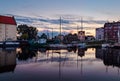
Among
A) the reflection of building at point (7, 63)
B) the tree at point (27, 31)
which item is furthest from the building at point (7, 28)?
the reflection of building at point (7, 63)

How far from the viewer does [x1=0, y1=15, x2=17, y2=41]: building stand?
122 m

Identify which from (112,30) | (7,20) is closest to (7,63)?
(7,20)

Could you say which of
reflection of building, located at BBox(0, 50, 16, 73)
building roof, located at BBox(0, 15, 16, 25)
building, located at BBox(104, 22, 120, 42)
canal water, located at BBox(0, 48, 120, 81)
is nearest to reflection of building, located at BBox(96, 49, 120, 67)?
canal water, located at BBox(0, 48, 120, 81)

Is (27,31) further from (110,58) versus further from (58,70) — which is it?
(58,70)

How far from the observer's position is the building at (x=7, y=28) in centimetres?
12222

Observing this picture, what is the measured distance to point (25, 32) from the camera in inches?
5635

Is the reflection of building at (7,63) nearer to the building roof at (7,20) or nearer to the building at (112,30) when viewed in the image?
the building roof at (7,20)

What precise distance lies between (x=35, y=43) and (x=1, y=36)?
38.2 meters

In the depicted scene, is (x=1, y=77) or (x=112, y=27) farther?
(x=112, y=27)

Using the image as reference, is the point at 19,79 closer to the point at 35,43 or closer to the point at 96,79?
the point at 96,79

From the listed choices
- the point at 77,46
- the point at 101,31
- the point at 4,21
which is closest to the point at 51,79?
the point at 77,46

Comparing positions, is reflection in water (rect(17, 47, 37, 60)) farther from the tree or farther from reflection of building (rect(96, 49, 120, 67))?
the tree

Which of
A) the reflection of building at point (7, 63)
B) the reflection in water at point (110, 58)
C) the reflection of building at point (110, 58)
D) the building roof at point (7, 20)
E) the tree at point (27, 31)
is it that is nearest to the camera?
the reflection of building at point (7, 63)

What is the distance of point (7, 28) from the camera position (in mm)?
129500
